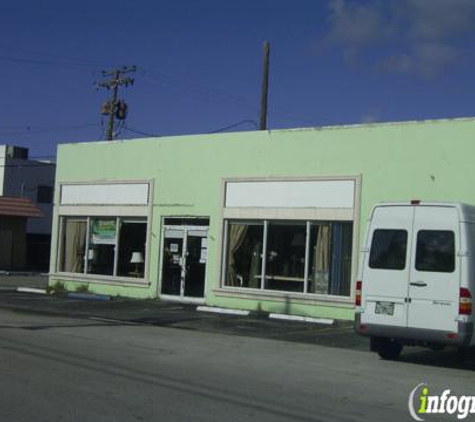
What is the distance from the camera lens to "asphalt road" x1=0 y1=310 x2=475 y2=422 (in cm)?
762

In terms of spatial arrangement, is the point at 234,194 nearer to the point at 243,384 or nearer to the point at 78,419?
the point at 243,384

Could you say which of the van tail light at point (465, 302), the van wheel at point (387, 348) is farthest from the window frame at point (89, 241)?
the van tail light at point (465, 302)

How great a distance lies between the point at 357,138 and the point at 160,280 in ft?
24.3

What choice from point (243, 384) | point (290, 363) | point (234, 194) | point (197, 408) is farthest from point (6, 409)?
point (234, 194)

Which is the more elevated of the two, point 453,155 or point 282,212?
point 453,155

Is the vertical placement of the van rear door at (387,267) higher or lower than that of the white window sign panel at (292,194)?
lower

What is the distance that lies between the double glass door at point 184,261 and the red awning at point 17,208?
20.6 m

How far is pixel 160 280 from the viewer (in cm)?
2209

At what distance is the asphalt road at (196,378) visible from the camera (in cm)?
762

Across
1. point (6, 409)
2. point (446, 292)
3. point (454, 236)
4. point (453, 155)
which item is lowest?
point (6, 409)

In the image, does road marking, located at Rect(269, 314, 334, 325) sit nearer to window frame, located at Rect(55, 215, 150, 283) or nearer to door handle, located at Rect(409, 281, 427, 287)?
window frame, located at Rect(55, 215, 150, 283)

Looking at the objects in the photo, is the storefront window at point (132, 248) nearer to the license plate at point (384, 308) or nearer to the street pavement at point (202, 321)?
the street pavement at point (202, 321)

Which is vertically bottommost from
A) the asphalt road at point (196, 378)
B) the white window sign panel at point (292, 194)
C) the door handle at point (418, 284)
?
the asphalt road at point (196, 378)

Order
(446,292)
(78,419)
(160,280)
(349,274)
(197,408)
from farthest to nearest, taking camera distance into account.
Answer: (160,280) → (349,274) → (446,292) → (197,408) → (78,419)
